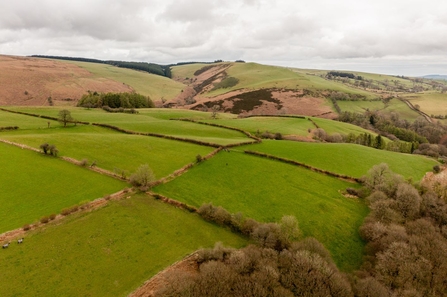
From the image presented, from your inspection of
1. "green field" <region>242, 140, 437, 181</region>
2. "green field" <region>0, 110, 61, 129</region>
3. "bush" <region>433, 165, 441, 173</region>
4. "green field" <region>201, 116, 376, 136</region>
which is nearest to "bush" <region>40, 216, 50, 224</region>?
"green field" <region>242, 140, 437, 181</region>

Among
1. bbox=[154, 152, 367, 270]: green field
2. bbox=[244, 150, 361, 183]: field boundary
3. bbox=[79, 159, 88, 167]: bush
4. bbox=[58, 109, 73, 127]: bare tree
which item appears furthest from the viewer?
bbox=[58, 109, 73, 127]: bare tree

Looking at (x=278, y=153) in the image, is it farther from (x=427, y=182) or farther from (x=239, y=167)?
(x=427, y=182)

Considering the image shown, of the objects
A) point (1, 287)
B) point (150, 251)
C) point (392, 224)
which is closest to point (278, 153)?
point (392, 224)

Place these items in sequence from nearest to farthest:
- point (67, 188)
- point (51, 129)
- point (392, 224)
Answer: point (392, 224) → point (67, 188) → point (51, 129)

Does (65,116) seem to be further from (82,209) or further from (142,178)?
(82,209)

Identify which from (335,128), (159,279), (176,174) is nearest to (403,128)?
(335,128)

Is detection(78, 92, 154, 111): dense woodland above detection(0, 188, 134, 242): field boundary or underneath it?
above

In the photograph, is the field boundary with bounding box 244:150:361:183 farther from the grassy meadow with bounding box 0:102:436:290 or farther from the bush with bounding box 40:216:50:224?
the bush with bounding box 40:216:50:224

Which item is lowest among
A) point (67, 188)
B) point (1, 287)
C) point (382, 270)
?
point (382, 270)
